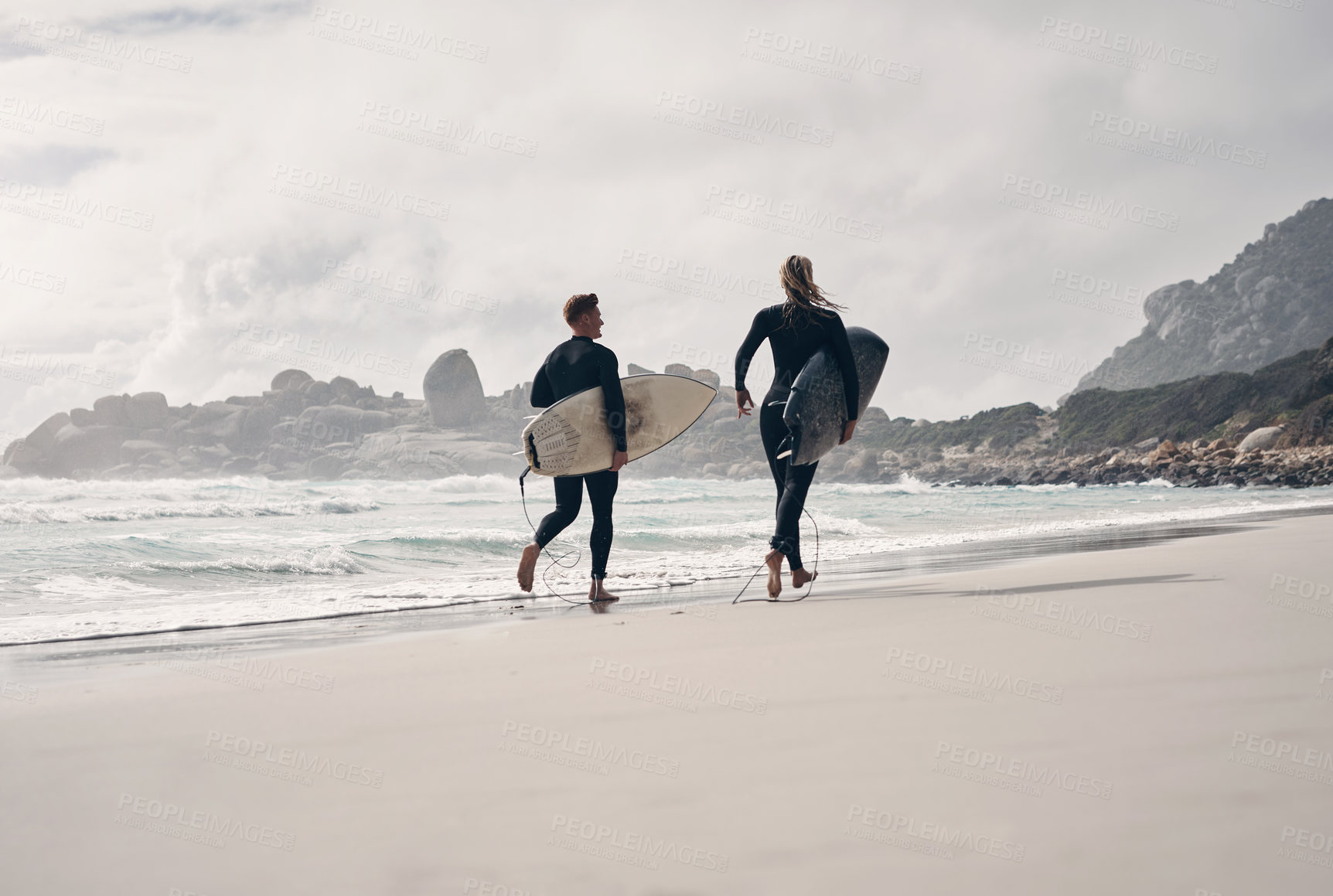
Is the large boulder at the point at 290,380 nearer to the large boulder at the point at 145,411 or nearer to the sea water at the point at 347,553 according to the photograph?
the large boulder at the point at 145,411

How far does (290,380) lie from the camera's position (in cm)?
15212

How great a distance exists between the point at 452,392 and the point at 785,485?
14330cm

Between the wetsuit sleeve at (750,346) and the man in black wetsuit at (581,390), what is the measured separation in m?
0.73

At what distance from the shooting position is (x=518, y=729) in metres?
1.78

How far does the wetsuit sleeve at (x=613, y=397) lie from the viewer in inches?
178

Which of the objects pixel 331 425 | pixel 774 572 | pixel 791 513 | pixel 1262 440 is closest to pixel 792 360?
pixel 791 513

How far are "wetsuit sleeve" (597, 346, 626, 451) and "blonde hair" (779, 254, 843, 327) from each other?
1079 millimetres

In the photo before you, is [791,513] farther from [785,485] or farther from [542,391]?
[542,391]

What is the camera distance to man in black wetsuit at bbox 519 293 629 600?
4.51 meters

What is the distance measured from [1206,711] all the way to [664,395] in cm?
403

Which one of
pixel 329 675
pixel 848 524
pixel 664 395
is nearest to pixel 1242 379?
pixel 848 524

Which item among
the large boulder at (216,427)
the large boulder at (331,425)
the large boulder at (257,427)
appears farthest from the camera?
the large boulder at (331,425)

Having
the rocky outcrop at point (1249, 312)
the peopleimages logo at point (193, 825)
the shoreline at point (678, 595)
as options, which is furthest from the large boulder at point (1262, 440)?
the rocky outcrop at point (1249, 312)

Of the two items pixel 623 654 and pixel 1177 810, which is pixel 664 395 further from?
pixel 1177 810
